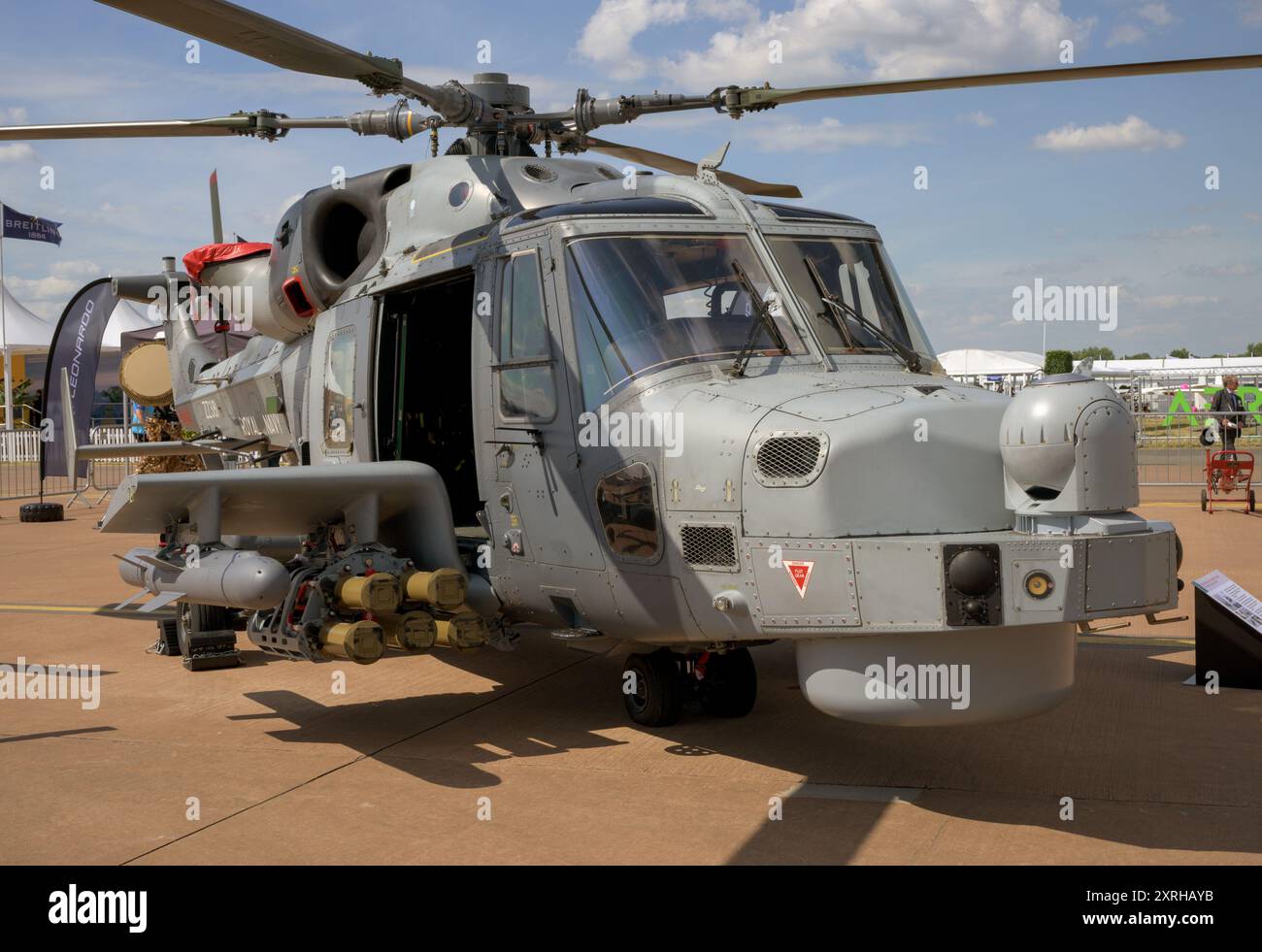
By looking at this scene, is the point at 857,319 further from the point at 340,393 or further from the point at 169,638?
the point at 169,638

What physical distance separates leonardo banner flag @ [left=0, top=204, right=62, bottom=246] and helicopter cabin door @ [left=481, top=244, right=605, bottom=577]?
31.5 m

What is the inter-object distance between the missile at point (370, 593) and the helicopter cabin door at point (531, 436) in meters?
0.71

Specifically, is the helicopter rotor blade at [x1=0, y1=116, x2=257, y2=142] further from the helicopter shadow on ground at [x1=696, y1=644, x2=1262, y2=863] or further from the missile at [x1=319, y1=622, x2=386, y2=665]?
the helicopter shadow on ground at [x1=696, y1=644, x2=1262, y2=863]

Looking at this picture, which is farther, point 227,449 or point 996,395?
point 227,449

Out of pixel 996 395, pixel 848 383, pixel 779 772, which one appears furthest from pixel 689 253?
pixel 779 772

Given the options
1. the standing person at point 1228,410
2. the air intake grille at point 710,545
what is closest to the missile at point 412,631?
the air intake grille at point 710,545

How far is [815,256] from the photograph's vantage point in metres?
6.75

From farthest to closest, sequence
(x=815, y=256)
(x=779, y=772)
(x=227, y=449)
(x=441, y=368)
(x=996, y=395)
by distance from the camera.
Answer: (x=227, y=449) → (x=441, y=368) → (x=815, y=256) → (x=779, y=772) → (x=996, y=395)

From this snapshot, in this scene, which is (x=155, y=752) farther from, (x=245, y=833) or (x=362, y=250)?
(x=362, y=250)

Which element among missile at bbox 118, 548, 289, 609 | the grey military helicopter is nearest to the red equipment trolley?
the grey military helicopter

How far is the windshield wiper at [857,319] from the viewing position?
21.1 ft

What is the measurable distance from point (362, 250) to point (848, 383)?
473 cm

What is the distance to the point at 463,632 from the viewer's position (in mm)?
6730

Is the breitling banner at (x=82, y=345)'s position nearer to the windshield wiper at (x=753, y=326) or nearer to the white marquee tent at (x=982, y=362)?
the windshield wiper at (x=753, y=326)
